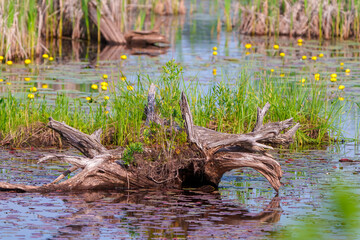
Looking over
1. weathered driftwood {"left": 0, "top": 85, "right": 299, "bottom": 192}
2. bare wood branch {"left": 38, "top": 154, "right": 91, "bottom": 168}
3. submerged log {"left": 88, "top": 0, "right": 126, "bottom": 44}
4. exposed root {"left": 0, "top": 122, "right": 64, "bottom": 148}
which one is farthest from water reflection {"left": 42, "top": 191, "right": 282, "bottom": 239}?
submerged log {"left": 88, "top": 0, "right": 126, "bottom": 44}

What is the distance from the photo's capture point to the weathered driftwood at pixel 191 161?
5.73 metres

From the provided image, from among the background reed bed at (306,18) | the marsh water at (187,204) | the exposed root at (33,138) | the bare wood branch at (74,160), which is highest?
the background reed bed at (306,18)

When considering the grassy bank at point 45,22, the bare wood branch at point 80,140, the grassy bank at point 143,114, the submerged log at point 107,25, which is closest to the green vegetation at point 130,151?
the bare wood branch at point 80,140

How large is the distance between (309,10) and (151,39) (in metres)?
4.88

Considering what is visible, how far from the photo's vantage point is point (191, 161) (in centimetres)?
599

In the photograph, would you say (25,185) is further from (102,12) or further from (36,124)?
(102,12)

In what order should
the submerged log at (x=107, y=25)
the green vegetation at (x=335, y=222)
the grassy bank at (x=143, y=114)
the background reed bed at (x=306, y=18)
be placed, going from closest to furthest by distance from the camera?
the green vegetation at (x=335, y=222), the grassy bank at (x=143, y=114), the submerged log at (x=107, y=25), the background reed bed at (x=306, y=18)

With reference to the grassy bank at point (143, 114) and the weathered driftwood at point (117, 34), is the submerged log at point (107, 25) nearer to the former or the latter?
the weathered driftwood at point (117, 34)

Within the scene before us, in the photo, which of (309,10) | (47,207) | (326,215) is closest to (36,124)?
(47,207)

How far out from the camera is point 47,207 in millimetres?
5180

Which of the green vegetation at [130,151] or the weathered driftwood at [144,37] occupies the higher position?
the weathered driftwood at [144,37]

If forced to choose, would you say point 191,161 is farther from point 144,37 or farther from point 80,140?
point 144,37

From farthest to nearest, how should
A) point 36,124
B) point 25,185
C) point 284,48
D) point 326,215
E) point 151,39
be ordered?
1. point 151,39
2. point 284,48
3. point 36,124
4. point 25,185
5. point 326,215

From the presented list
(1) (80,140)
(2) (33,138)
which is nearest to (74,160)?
(1) (80,140)
